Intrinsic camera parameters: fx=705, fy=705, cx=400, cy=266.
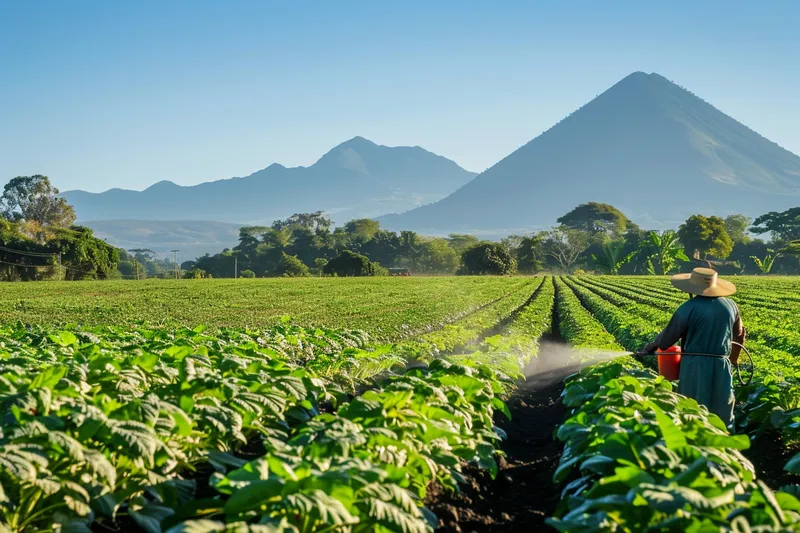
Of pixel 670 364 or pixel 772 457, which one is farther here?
pixel 670 364

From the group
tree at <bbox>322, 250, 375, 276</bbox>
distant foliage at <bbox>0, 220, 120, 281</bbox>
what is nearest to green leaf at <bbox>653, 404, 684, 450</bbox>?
distant foliage at <bbox>0, 220, 120, 281</bbox>

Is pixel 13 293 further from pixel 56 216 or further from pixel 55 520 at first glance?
pixel 56 216

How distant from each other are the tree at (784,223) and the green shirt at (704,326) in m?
88.7

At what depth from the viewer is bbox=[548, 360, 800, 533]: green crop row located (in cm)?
266

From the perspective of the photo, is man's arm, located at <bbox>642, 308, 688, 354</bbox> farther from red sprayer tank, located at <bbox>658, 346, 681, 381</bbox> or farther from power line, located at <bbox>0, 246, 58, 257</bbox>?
power line, located at <bbox>0, 246, 58, 257</bbox>

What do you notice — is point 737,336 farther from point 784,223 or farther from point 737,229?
point 737,229

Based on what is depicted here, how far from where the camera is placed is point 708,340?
624 centimetres

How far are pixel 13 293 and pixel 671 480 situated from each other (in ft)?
146

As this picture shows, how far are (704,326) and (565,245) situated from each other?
90444 mm

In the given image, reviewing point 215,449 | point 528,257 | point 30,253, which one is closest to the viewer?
point 215,449

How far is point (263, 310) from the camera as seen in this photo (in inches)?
1233

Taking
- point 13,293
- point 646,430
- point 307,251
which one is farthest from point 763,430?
point 307,251

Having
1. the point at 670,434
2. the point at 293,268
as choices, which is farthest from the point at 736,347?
the point at 293,268

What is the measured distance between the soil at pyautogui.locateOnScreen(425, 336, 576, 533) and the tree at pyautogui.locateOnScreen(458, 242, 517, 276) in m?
69.2
